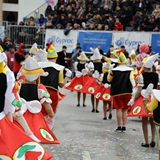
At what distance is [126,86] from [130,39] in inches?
450

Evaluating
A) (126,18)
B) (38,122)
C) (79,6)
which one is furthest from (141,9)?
(38,122)

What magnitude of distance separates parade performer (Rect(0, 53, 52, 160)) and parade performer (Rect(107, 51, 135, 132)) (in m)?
5.32

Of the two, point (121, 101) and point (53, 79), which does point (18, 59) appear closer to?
point (121, 101)

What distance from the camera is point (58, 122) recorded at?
11.2 metres

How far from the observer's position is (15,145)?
15.6 ft

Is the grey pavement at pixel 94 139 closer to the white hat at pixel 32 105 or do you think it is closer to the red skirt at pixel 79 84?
the white hat at pixel 32 105

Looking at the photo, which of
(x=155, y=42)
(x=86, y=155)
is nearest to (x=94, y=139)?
(x=86, y=155)

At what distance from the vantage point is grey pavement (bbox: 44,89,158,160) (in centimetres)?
788

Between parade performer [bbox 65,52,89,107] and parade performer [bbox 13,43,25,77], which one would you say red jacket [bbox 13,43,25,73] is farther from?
parade performer [bbox 65,52,89,107]

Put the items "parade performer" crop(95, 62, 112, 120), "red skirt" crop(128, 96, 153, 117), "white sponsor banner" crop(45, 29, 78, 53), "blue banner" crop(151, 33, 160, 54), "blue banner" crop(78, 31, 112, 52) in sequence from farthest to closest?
"white sponsor banner" crop(45, 29, 78, 53)
"blue banner" crop(78, 31, 112, 52)
"blue banner" crop(151, 33, 160, 54)
"parade performer" crop(95, 62, 112, 120)
"red skirt" crop(128, 96, 153, 117)

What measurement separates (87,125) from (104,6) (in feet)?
47.8

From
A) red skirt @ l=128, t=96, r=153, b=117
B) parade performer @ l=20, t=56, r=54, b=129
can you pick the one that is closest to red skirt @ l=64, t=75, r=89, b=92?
red skirt @ l=128, t=96, r=153, b=117

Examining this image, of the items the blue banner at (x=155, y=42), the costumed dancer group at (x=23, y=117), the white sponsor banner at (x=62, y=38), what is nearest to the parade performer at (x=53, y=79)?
the costumed dancer group at (x=23, y=117)

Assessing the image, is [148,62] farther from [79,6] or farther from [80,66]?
[79,6]
